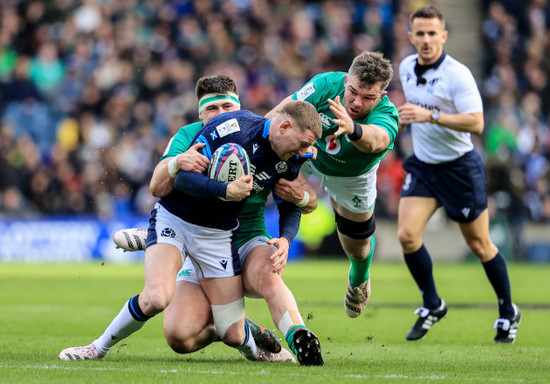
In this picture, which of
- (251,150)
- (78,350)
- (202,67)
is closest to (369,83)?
(251,150)

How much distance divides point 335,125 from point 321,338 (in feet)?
6.77

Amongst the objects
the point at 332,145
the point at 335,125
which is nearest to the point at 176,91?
the point at 332,145

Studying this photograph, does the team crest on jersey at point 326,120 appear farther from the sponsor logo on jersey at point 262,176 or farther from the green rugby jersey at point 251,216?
the sponsor logo on jersey at point 262,176

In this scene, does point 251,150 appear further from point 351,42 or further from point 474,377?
point 351,42

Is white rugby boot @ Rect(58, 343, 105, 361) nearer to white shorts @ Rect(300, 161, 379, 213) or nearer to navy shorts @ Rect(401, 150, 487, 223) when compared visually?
white shorts @ Rect(300, 161, 379, 213)

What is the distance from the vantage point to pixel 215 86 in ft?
23.5

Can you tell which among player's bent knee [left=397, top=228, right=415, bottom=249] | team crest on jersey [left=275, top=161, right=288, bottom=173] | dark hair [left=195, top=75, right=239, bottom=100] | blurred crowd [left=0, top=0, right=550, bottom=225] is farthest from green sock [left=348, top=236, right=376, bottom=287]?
blurred crowd [left=0, top=0, right=550, bottom=225]

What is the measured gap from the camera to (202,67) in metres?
22.1

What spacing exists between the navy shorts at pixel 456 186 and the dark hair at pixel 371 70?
2.41m

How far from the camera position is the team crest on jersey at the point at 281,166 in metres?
6.46

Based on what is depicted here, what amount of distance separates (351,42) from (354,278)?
48.7 ft

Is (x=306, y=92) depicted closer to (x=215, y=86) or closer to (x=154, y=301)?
(x=215, y=86)

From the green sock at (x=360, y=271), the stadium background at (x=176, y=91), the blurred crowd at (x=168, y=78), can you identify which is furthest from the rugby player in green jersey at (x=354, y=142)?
the blurred crowd at (x=168, y=78)

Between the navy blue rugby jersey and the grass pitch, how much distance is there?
1.00 m
